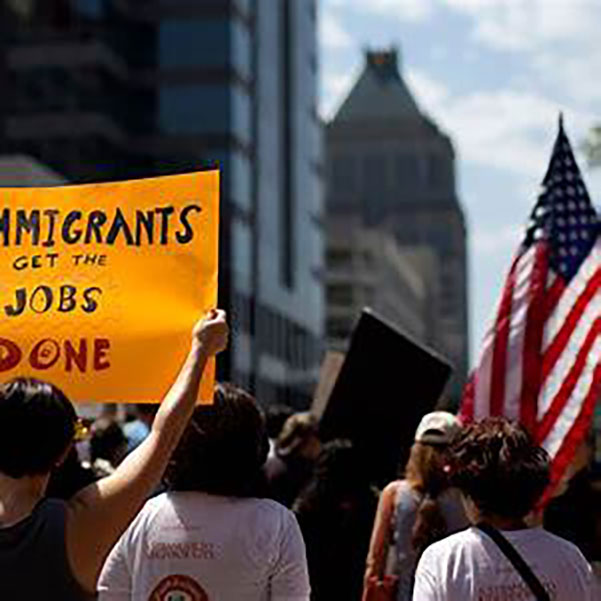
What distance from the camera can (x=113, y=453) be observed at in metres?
8.26

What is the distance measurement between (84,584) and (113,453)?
5.08m

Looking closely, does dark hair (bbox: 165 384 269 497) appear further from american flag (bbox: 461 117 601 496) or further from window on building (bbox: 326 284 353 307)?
window on building (bbox: 326 284 353 307)

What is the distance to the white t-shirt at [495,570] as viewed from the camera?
3.68 m

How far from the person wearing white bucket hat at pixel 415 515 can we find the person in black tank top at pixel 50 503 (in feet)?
8.93

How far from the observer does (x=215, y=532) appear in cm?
384

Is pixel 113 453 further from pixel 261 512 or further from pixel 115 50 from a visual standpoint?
pixel 115 50

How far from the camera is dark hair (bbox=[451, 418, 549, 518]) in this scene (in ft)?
12.3

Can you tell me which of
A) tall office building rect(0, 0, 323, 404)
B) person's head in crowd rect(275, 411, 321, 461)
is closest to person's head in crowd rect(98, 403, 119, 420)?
person's head in crowd rect(275, 411, 321, 461)

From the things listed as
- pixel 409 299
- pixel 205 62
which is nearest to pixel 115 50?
pixel 205 62

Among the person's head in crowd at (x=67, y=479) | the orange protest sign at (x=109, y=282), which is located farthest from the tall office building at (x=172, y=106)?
the orange protest sign at (x=109, y=282)

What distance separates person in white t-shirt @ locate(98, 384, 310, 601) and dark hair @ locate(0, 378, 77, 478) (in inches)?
26.1

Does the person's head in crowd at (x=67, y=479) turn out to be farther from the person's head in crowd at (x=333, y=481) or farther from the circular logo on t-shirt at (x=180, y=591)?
the person's head in crowd at (x=333, y=481)

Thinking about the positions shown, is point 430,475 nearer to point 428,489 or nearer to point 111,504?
point 428,489

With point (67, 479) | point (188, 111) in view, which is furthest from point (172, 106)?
point (67, 479)
